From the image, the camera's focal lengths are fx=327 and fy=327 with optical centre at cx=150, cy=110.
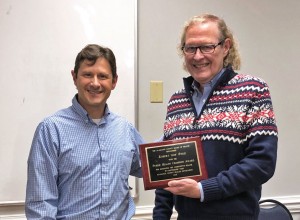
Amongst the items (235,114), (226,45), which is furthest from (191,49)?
(235,114)

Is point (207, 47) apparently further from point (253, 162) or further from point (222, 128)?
point (253, 162)

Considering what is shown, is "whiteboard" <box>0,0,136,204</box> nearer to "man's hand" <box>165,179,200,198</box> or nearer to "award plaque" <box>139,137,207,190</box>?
"award plaque" <box>139,137,207,190</box>

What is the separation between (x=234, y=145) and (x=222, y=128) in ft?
0.26

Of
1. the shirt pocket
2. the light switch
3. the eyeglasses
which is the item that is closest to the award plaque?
the shirt pocket

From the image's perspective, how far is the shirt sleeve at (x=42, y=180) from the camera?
1.35m

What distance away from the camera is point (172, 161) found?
51.1 inches

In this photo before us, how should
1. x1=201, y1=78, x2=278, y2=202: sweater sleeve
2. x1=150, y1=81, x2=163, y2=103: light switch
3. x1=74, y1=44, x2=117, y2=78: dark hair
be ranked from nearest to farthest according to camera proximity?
x1=201, y1=78, x2=278, y2=202: sweater sleeve, x1=74, y1=44, x2=117, y2=78: dark hair, x1=150, y1=81, x2=163, y2=103: light switch

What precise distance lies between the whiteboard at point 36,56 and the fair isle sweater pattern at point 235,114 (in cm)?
96

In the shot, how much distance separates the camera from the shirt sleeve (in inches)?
53.0

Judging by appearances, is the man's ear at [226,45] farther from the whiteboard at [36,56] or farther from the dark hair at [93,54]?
the whiteboard at [36,56]

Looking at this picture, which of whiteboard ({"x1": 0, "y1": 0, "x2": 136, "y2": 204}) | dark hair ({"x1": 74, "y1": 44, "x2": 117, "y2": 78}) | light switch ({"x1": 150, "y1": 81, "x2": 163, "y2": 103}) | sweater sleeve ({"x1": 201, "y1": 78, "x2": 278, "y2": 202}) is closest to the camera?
sweater sleeve ({"x1": 201, "y1": 78, "x2": 278, "y2": 202})

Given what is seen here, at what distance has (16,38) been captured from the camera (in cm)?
A: 198

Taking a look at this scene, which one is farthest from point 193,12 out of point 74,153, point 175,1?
point 74,153

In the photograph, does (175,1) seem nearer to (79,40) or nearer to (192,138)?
(79,40)
